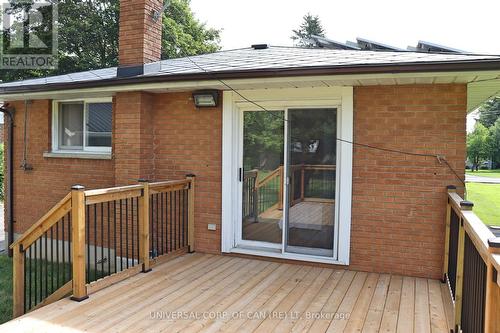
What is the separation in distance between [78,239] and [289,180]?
2.73m

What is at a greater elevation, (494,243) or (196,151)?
(196,151)

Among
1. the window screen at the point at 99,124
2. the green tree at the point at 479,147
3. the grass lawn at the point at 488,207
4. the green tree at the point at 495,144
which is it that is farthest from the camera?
the green tree at the point at 479,147

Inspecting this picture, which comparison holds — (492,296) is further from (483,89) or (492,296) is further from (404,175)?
(483,89)

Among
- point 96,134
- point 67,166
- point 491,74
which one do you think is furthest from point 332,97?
point 67,166

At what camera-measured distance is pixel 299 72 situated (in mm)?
4523

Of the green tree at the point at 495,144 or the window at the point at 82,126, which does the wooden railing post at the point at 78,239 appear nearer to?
the window at the point at 82,126

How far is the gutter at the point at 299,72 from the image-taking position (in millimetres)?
3920

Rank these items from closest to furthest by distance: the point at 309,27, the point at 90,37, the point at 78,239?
the point at 78,239 → the point at 90,37 → the point at 309,27

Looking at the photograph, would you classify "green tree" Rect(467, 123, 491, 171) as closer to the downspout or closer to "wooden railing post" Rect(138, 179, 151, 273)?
the downspout

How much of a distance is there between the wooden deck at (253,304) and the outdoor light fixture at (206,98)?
7.54 ft

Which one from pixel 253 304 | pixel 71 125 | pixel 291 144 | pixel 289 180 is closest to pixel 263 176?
pixel 289 180

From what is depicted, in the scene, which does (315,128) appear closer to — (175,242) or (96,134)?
(175,242)

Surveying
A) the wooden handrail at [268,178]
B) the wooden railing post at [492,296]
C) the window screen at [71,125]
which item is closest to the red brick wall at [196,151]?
the wooden handrail at [268,178]

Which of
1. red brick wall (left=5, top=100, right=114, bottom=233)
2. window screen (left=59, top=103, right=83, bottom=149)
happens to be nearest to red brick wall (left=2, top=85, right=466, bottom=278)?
red brick wall (left=5, top=100, right=114, bottom=233)
